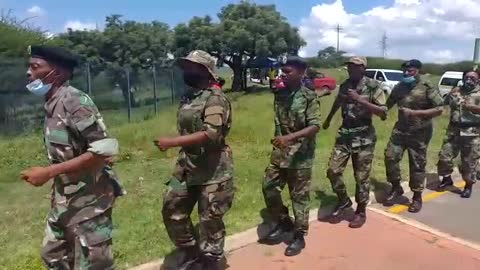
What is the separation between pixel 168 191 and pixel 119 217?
170cm

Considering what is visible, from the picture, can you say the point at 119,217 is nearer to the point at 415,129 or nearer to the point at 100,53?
the point at 415,129

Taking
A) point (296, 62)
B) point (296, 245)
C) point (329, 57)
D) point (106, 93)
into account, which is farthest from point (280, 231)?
point (329, 57)

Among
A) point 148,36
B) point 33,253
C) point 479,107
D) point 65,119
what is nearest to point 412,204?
point 479,107

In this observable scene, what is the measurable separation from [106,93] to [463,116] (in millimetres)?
9276

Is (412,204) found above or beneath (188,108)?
beneath

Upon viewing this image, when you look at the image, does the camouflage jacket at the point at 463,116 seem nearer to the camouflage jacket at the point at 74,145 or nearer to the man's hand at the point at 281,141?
the man's hand at the point at 281,141

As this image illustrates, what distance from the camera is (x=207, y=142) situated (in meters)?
3.69

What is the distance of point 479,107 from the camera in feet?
22.3

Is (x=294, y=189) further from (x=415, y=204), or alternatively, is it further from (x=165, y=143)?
(x=415, y=204)

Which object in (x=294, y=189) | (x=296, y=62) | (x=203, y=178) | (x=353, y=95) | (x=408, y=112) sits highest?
(x=296, y=62)

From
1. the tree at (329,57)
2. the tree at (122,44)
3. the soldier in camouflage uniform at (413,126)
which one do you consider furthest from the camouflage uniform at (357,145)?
the tree at (329,57)

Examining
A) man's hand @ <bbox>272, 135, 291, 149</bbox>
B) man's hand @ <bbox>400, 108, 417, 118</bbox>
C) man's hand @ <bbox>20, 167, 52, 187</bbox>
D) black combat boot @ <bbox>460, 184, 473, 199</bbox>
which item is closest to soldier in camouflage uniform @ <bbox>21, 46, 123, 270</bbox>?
man's hand @ <bbox>20, 167, 52, 187</bbox>

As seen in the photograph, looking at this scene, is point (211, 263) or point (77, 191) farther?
point (211, 263)

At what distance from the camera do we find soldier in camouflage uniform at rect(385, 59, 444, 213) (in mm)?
6098
